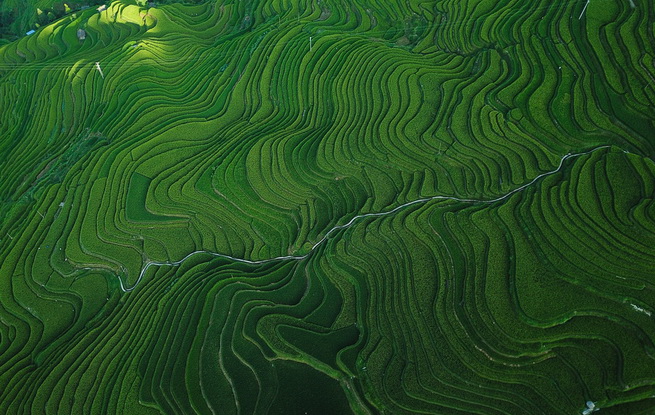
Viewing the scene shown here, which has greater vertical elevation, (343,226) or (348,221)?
(348,221)

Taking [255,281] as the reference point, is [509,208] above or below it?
above

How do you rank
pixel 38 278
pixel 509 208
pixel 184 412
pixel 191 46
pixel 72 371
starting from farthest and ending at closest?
pixel 191 46, pixel 38 278, pixel 509 208, pixel 72 371, pixel 184 412

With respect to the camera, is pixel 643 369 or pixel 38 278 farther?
pixel 38 278

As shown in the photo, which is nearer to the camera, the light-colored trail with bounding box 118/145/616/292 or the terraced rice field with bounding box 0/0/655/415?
the terraced rice field with bounding box 0/0/655/415

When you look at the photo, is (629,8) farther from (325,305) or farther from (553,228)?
(325,305)

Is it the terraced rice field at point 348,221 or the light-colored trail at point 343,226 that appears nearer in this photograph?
the terraced rice field at point 348,221

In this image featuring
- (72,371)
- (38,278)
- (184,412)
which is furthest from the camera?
(38,278)

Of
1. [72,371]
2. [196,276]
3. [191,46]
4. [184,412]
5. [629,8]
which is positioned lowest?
[184,412]

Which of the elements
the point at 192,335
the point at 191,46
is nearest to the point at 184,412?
the point at 192,335
